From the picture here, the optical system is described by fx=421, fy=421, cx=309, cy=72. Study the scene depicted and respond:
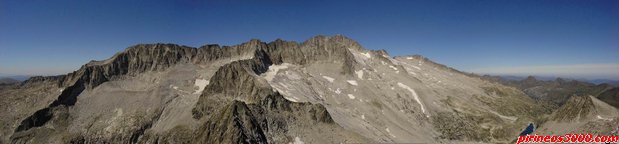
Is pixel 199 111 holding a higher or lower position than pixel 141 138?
higher

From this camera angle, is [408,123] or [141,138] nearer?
[141,138]

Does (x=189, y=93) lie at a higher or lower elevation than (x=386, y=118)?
higher

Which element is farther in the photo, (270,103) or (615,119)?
(270,103)

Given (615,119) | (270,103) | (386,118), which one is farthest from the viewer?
(386,118)

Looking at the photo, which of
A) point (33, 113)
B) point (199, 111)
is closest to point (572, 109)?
point (199, 111)

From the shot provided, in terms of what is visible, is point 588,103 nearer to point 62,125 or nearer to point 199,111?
point 199,111

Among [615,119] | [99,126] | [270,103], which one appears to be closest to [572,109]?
[615,119]

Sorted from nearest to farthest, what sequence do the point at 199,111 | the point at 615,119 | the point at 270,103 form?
the point at 615,119 < the point at 270,103 < the point at 199,111

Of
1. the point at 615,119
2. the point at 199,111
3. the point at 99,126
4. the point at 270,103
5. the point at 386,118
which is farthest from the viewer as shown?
the point at 386,118

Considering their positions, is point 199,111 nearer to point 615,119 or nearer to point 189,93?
point 189,93
